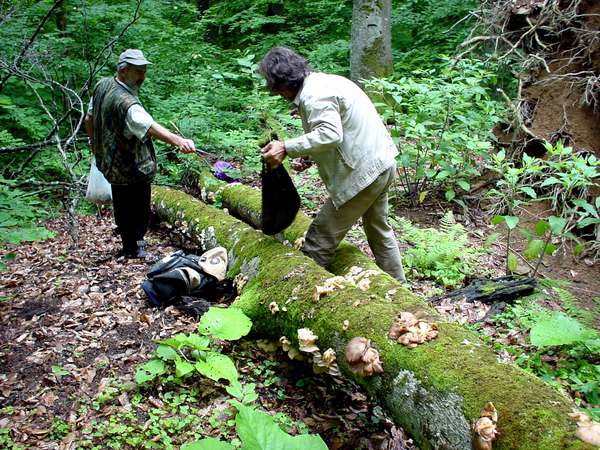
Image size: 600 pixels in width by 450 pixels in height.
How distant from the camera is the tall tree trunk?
905 cm

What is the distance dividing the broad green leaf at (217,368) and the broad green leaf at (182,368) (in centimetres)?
9

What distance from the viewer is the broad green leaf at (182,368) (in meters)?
3.10

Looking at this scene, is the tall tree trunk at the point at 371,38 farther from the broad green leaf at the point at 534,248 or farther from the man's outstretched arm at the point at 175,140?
the man's outstretched arm at the point at 175,140

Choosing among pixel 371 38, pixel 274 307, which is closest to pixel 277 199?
pixel 274 307

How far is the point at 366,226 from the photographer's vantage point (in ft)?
14.8

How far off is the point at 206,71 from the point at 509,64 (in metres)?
6.59

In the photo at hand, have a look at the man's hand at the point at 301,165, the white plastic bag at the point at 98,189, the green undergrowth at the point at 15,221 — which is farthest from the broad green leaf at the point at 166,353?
the man's hand at the point at 301,165

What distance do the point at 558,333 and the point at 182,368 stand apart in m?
2.46

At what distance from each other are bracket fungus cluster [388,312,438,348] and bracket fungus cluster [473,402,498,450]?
1.74 ft

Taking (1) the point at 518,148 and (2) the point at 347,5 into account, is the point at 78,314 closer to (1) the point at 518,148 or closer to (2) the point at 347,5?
(1) the point at 518,148

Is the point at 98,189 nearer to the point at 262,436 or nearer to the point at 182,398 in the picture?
the point at 182,398

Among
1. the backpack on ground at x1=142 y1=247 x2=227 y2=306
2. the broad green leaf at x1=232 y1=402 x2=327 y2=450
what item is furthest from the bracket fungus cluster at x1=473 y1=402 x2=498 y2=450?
the backpack on ground at x1=142 y1=247 x2=227 y2=306

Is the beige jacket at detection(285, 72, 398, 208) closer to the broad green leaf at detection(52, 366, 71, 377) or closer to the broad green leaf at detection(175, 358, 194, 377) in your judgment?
the broad green leaf at detection(175, 358, 194, 377)

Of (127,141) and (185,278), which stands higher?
(127,141)
